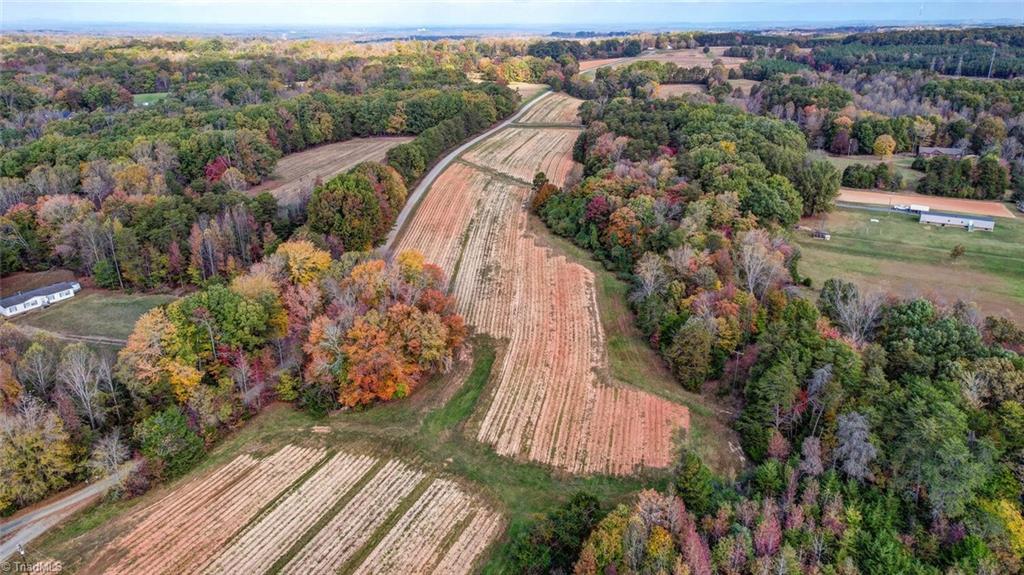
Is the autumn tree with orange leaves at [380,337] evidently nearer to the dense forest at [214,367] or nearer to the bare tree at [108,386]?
the dense forest at [214,367]

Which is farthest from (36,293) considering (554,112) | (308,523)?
(554,112)

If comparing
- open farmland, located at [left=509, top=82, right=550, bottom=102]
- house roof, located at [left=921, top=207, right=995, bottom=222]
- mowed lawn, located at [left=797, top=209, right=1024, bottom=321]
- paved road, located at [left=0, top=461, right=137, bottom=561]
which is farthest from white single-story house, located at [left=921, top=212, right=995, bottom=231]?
open farmland, located at [left=509, top=82, right=550, bottom=102]

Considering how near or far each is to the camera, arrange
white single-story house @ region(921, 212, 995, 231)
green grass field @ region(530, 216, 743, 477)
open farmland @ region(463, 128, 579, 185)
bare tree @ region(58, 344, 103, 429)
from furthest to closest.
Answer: open farmland @ region(463, 128, 579, 185) → white single-story house @ region(921, 212, 995, 231) → green grass field @ region(530, 216, 743, 477) → bare tree @ region(58, 344, 103, 429)

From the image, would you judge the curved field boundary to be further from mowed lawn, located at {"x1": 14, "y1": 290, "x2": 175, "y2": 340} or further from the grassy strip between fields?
mowed lawn, located at {"x1": 14, "y1": 290, "x2": 175, "y2": 340}

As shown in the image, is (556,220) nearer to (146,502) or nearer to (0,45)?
(146,502)

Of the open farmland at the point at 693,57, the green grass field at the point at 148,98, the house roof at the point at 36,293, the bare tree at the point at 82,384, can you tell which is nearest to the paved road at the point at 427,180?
the house roof at the point at 36,293

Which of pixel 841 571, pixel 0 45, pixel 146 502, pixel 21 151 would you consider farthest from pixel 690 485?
pixel 0 45
